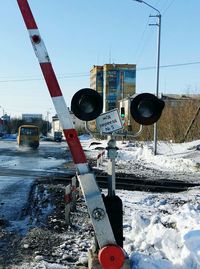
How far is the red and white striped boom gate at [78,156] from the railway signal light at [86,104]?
61cm

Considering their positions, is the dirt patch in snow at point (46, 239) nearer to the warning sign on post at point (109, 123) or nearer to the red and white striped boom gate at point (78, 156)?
the red and white striped boom gate at point (78, 156)

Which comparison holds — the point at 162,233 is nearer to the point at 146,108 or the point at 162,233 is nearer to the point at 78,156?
the point at 146,108

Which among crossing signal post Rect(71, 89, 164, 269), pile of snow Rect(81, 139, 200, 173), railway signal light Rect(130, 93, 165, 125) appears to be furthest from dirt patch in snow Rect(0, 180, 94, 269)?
pile of snow Rect(81, 139, 200, 173)

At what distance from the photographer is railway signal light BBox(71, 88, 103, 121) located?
484cm

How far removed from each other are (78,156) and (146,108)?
1.25 meters

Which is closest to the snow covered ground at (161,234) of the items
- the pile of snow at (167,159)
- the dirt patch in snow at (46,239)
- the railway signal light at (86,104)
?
the dirt patch in snow at (46,239)

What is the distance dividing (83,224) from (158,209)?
211 centimetres

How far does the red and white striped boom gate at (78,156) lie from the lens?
420 cm

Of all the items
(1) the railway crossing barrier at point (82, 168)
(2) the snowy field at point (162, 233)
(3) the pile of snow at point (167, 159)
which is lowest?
(3) the pile of snow at point (167, 159)

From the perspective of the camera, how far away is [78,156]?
4.25m

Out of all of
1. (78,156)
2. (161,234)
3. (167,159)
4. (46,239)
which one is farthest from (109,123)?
(167,159)

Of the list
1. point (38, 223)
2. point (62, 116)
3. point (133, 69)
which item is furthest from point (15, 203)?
point (133, 69)

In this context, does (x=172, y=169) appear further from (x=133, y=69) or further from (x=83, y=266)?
(x=133, y=69)

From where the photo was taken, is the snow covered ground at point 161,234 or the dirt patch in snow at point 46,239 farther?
the dirt patch in snow at point 46,239
